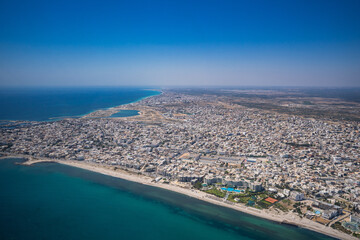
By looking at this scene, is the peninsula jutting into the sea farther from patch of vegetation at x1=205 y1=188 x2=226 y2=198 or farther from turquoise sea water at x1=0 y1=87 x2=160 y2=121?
turquoise sea water at x1=0 y1=87 x2=160 y2=121

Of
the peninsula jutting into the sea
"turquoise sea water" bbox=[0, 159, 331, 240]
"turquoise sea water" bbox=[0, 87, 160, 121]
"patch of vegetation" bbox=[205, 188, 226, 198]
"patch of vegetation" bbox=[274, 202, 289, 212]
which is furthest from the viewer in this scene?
"turquoise sea water" bbox=[0, 87, 160, 121]

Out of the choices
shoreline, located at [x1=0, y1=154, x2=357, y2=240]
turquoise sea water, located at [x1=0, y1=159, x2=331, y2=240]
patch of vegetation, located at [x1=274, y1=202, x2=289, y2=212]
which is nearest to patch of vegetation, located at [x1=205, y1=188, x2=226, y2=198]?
shoreline, located at [x1=0, y1=154, x2=357, y2=240]

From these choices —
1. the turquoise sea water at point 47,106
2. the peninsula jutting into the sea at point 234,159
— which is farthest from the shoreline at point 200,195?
the turquoise sea water at point 47,106

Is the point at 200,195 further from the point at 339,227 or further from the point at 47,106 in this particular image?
the point at 47,106

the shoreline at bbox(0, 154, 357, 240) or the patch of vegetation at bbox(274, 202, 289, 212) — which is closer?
the shoreline at bbox(0, 154, 357, 240)

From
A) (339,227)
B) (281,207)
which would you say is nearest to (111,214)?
(281,207)
